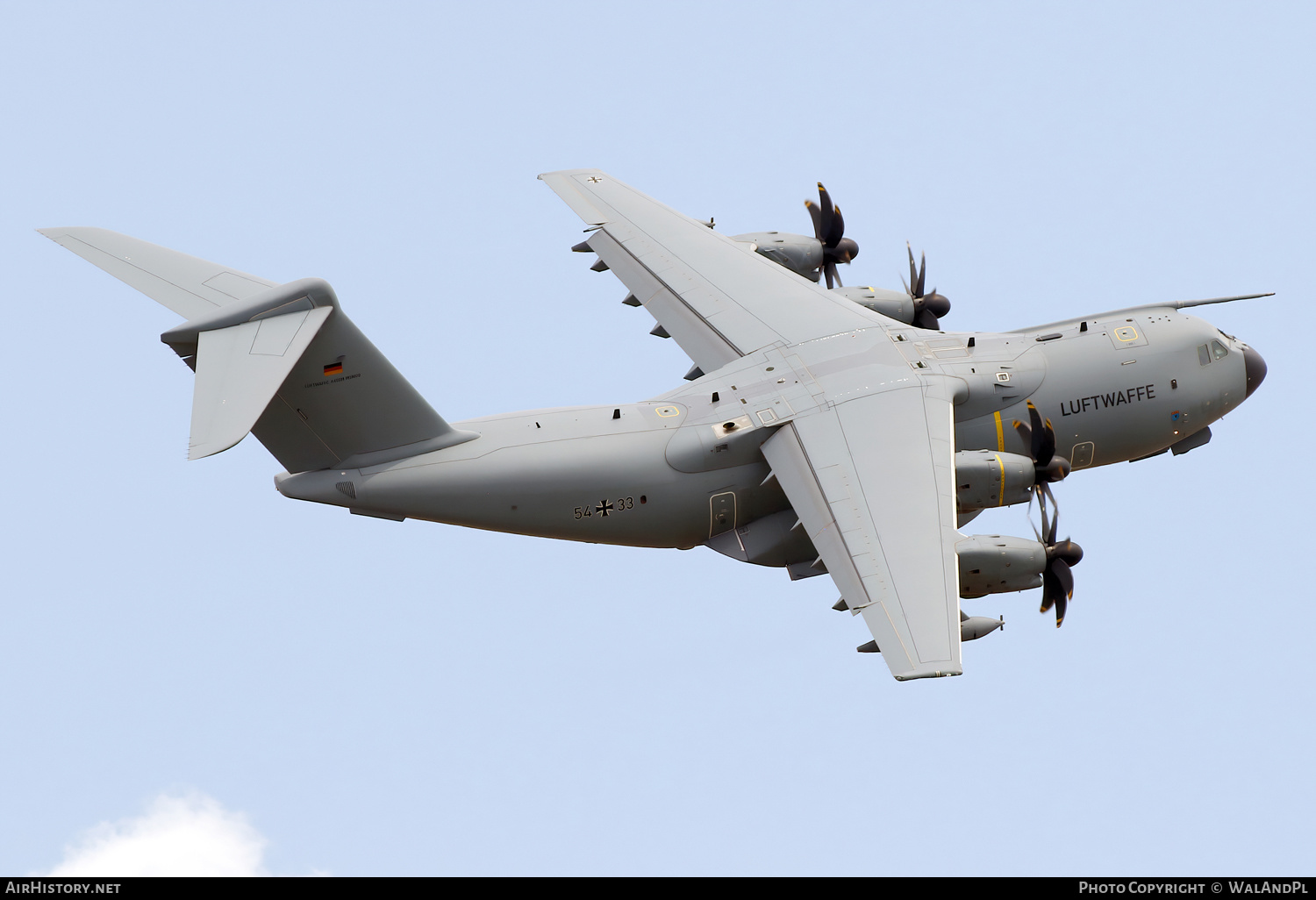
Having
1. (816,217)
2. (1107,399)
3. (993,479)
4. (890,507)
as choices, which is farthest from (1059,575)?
(816,217)

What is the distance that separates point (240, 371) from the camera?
2312cm

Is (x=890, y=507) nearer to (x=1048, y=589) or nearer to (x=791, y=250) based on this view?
(x=1048, y=589)

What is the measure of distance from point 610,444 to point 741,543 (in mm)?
2809

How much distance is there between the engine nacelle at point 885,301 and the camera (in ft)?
105

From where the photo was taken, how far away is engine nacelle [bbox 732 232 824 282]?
1314 inches

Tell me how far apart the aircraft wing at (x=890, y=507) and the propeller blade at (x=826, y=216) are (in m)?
6.65

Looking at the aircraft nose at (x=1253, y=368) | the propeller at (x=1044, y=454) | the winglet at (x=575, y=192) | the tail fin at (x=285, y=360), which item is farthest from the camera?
the winglet at (x=575, y=192)

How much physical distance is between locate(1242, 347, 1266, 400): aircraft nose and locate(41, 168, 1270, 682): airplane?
0.17 feet

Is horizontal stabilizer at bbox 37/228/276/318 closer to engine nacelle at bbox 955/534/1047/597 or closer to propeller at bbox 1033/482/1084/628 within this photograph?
engine nacelle at bbox 955/534/1047/597

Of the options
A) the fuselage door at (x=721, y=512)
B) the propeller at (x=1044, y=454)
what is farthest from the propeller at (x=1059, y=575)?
the fuselage door at (x=721, y=512)

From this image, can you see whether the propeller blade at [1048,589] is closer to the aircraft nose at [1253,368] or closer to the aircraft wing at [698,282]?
the aircraft wing at [698,282]

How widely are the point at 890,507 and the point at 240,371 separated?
9901mm

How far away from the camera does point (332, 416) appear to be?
84.6 ft

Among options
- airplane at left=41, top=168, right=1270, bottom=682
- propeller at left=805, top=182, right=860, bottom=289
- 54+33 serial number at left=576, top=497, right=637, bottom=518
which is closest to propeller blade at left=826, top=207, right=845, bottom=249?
propeller at left=805, top=182, right=860, bottom=289
